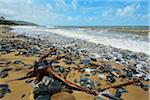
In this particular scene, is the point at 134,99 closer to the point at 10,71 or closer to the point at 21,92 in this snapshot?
the point at 21,92

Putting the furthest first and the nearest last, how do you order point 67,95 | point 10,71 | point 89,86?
point 10,71, point 89,86, point 67,95

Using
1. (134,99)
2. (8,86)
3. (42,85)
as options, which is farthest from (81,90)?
(8,86)

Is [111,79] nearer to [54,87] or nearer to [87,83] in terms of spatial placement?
[87,83]

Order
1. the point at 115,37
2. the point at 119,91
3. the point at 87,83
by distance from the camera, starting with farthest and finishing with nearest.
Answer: the point at 115,37
the point at 87,83
the point at 119,91

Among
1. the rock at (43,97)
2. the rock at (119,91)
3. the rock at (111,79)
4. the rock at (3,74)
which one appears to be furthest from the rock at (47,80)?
the rock at (111,79)

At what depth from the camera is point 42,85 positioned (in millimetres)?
4688

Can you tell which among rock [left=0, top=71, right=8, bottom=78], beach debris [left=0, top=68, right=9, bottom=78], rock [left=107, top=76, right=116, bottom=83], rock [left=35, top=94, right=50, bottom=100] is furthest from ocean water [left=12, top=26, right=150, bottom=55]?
rock [left=35, top=94, right=50, bottom=100]

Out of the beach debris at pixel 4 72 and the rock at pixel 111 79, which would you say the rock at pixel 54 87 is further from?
the rock at pixel 111 79

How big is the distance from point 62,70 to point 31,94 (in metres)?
2.03

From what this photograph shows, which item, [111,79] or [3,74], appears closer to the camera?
[3,74]

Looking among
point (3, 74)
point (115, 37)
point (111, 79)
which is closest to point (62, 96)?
point (3, 74)

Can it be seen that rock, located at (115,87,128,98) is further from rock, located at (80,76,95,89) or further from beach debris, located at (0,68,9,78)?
beach debris, located at (0,68,9,78)

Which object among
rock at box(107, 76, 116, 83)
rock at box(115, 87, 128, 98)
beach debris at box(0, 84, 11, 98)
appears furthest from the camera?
rock at box(107, 76, 116, 83)

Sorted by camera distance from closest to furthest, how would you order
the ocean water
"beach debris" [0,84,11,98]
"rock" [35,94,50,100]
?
"rock" [35,94,50,100], "beach debris" [0,84,11,98], the ocean water
